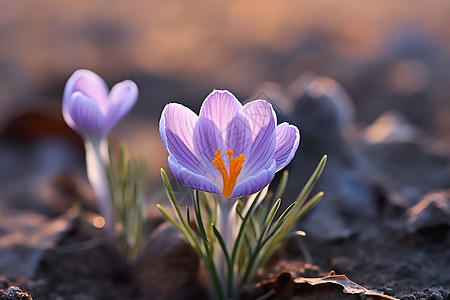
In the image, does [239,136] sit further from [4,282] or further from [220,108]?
[4,282]

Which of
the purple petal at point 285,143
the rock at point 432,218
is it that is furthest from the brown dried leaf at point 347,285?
the rock at point 432,218

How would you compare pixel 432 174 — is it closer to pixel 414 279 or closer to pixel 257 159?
pixel 414 279

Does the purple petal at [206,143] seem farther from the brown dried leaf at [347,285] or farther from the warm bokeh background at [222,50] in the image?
the warm bokeh background at [222,50]

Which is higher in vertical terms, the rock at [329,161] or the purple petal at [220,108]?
the purple petal at [220,108]

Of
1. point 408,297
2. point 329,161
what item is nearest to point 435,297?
point 408,297

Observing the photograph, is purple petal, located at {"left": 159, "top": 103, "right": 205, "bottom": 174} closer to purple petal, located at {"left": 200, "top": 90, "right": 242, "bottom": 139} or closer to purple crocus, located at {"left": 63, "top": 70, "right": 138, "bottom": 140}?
purple petal, located at {"left": 200, "top": 90, "right": 242, "bottom": 139}

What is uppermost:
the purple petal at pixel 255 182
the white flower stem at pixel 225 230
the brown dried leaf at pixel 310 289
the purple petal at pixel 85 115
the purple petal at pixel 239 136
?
the purple petal at pixel 85 115

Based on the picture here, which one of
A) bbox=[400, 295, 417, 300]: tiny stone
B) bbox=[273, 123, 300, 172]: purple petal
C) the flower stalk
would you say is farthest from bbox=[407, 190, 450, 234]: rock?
bbox=[273, 123, 300, 172]: purple petal

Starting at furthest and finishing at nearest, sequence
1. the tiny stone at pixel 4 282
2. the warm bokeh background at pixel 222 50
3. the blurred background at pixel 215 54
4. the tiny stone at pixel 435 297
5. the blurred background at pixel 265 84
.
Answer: the warm bokeh background at pixel 222 50
the blurred background at pixel 215 54
the blurred background at pixel 265 84
the tiny stone at pixel 4 282
the tiny stone at pixel 435 297
